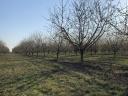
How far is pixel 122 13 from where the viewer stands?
13.0 m

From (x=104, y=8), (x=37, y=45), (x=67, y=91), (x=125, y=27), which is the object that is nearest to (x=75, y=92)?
(x=67, y=91)

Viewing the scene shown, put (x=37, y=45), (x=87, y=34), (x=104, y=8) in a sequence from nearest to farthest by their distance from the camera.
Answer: (x=104, y=8)
(x=87, y=34)
(x=37, y=45)

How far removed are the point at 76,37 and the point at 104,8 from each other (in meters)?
5.06

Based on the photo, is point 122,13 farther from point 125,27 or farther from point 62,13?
point 62,13

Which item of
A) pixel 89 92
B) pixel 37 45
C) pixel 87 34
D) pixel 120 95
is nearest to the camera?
pixel 120 95


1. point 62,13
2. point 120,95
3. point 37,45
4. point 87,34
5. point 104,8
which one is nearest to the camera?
point 120,95

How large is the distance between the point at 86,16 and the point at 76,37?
2.85m

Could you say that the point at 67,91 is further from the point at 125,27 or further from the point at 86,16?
the point at 86,16

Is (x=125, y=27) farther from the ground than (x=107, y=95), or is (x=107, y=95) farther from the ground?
(x=125, y=27)

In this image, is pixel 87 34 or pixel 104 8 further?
pixel 87 34

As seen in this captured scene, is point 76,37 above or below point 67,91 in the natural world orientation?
above

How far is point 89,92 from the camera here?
11633 mm

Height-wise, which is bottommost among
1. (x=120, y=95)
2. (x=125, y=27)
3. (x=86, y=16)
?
(x=120, y=95)

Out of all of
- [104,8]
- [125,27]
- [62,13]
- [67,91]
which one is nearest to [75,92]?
[67,91]
